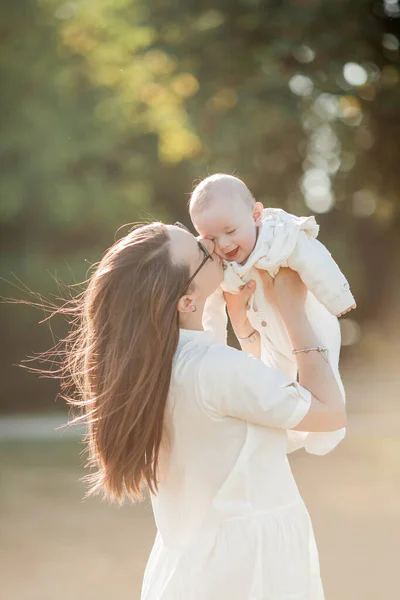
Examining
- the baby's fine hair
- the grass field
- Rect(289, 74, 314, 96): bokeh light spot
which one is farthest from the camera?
Rect(289, 74, 314, 96): bokeh light spot

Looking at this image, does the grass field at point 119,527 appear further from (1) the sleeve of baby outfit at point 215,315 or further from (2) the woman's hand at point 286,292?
(2) the woman's hand at point 286,292

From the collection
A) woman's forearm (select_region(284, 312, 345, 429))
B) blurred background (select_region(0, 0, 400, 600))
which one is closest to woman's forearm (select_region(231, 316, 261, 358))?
woman's forearm (select_region(284, 312, 345, 429))

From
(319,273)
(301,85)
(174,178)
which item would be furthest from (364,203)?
(319,273)

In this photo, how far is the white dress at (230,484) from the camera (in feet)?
7.14

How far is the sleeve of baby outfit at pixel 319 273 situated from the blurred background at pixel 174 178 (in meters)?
3.05

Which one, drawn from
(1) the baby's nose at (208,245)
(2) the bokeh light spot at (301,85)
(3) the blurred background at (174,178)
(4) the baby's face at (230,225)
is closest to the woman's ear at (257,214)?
(4) the baby's face at (230,225)

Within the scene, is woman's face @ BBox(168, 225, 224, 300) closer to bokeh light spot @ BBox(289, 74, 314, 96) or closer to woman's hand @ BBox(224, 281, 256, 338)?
woman's hand @ BBox(224, 281, 256, 338)

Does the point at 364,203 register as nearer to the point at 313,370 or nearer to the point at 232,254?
the point at 232,254

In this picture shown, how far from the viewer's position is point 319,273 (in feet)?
8.77

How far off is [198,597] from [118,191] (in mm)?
10736

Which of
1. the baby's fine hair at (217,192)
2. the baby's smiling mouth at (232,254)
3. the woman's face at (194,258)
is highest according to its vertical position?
the baby's fine hair at (217,192)

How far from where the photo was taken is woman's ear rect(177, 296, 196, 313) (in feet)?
7.45

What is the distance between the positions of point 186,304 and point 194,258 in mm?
103

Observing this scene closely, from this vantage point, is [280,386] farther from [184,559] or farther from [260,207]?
[260,207]
